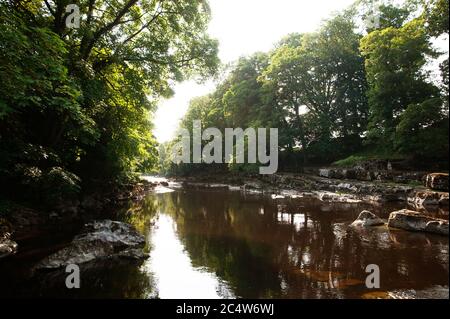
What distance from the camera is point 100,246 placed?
852 centimetres

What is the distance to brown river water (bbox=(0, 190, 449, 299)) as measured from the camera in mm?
5922

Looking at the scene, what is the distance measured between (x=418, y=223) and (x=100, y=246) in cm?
1019

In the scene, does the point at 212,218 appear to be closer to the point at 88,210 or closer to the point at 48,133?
the point at 88,210

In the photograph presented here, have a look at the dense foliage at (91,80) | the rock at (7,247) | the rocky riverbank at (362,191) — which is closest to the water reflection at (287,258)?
the rocky riverbank at (362,191)

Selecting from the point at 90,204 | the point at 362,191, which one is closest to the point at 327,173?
the point at 362,191

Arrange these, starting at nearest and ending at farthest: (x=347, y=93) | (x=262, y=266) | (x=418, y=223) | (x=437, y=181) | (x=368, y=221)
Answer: (x=262, y=266)
(x=418, y=223)
(x=368, y=221)
(x=437, y=181)
(x=347, y=93)

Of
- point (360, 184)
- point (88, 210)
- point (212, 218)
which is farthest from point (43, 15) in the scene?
point (360, 184)

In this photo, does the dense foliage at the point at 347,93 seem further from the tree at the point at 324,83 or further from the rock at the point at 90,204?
the rock at the point at 90,204

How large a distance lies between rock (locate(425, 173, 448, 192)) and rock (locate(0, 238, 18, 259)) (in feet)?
55.3

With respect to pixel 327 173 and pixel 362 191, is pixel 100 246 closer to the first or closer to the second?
pixel 362 191

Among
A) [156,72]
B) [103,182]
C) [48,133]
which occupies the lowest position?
[103,182]

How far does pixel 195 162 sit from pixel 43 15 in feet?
129

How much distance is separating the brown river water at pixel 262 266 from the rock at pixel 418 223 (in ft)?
1.36
